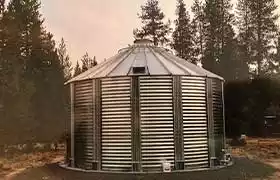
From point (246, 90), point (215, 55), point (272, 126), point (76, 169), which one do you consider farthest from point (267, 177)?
point (215, 55)

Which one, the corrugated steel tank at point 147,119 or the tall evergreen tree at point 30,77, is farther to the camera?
the tall evergreen tree at point 30,77

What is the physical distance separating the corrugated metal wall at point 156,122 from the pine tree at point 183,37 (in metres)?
42.5

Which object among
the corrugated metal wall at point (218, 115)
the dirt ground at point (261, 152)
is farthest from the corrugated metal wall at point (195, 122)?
the dirt ground at point (261, 152)

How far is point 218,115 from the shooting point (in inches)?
931

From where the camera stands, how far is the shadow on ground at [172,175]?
19.1m

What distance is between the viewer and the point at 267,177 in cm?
2017

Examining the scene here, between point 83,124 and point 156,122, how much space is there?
4222mm

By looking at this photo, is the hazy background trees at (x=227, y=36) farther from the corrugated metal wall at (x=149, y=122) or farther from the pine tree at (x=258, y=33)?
the corrugated metal wall at (x=149, y=122)

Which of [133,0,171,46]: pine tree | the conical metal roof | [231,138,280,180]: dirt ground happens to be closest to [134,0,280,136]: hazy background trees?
[133,0,171,46]: pine tree

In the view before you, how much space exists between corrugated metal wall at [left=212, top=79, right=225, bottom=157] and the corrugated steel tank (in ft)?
0.65

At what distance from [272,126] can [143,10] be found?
2733 cm

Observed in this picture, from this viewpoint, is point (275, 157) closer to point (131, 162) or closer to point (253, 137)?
point (131, 162)

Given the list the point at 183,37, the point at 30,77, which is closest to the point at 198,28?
the point at 183,37

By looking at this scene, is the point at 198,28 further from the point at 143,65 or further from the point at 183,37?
the point at 143,65
